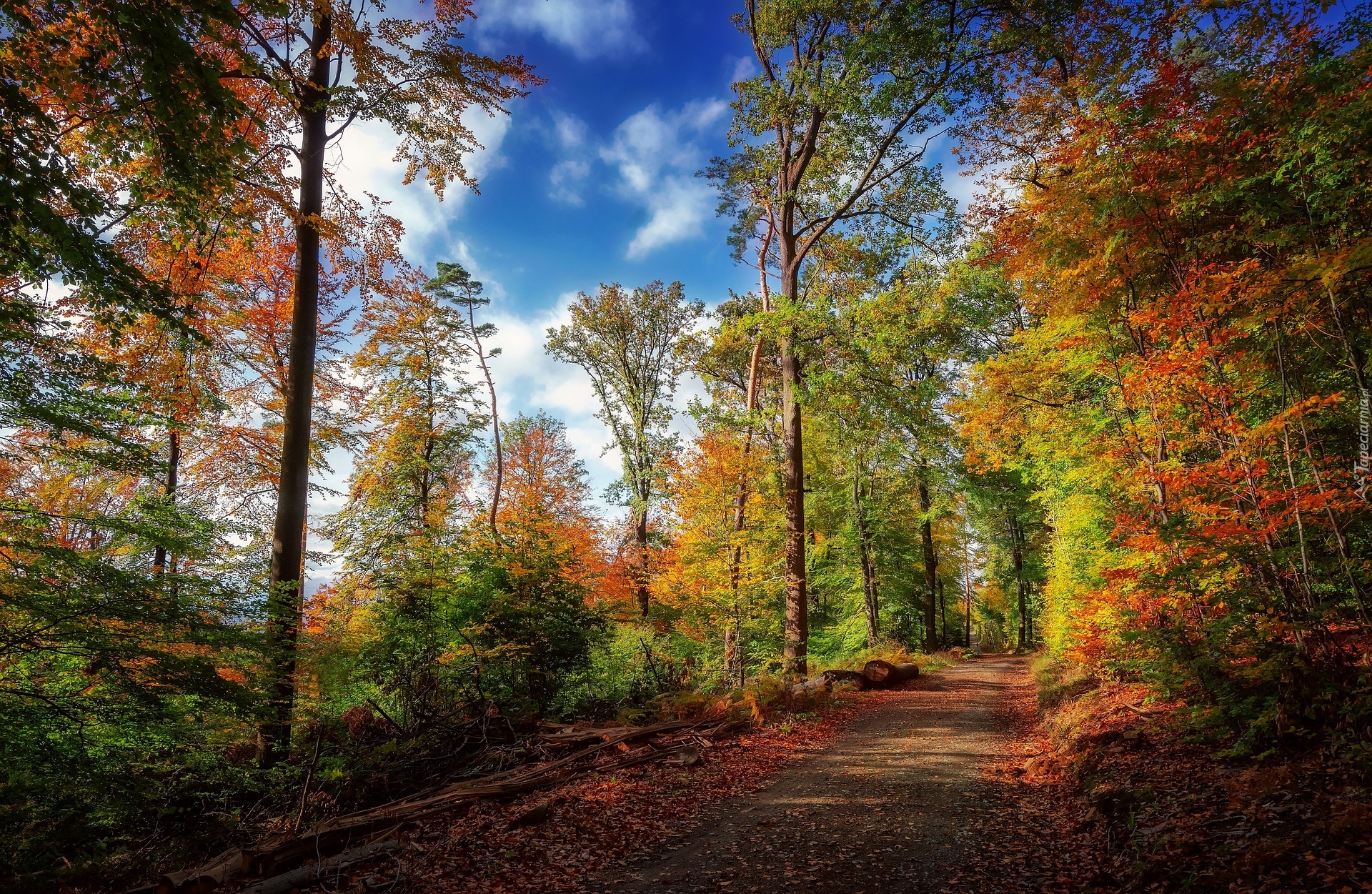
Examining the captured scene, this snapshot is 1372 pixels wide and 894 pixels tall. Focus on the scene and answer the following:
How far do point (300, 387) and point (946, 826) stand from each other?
1008 cm

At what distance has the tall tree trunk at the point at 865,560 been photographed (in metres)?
20.2

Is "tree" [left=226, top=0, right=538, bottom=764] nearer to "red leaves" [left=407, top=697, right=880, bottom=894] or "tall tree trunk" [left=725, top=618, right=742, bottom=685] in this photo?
"red leaves" [left=407, top=697, right=880, bottom=894]

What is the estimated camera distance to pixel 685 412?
1505cm

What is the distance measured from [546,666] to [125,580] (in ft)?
20.6

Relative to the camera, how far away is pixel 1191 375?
6.86m

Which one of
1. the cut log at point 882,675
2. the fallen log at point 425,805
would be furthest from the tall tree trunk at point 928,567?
the fallen log at point 425,805

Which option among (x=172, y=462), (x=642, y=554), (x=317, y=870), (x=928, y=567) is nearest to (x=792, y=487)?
(x=642, y=554)

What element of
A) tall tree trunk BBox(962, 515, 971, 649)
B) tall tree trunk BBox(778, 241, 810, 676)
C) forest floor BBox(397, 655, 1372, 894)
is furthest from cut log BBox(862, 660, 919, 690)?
tall tree trunk BBox(962, 515, 971, 649)

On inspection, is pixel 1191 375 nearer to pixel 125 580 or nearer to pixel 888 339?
pixel 888 339

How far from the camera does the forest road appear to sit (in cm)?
443

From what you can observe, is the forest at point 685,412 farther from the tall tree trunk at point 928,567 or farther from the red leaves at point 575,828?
the tall tree trunk at point 928,567

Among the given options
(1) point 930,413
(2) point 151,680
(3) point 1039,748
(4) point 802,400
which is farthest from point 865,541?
(2) point 151,680

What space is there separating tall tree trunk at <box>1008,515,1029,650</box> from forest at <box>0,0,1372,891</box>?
440 inches

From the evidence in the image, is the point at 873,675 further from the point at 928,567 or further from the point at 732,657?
the point at 928,567
